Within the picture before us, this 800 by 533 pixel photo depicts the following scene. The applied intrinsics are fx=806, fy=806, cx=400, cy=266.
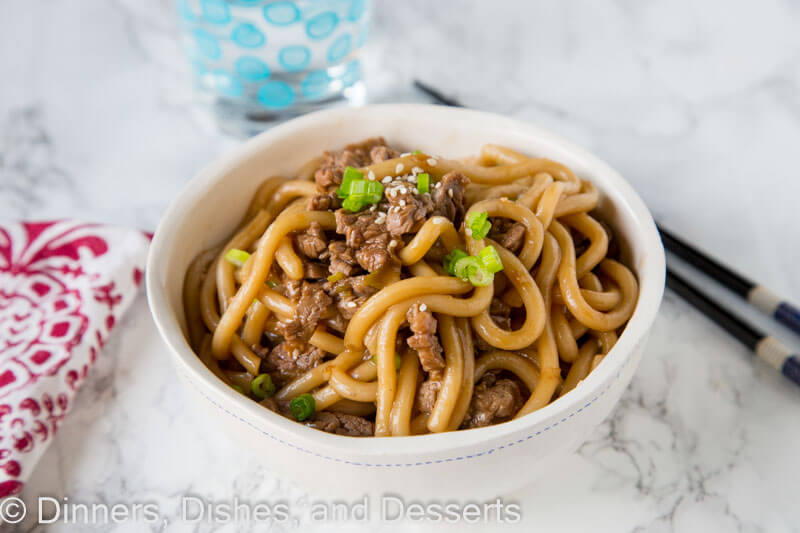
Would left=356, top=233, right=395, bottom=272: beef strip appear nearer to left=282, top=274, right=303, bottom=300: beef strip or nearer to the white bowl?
left=282, top=274, right=303, bottom=300: beef strip

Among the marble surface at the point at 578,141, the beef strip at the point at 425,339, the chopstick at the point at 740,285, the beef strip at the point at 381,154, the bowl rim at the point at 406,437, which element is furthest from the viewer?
the chopstick at the point at 740,285

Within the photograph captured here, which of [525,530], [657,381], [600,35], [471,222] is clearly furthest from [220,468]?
[600,35]

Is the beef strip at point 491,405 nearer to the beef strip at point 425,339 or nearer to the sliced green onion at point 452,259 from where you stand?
the beef strip at point 425,339

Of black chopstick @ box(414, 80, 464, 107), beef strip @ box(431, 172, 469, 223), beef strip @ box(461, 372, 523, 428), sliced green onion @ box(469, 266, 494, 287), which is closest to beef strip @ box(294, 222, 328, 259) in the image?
beef strip @ box(431, 172, 469, 223)

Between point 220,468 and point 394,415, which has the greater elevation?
point 394,415

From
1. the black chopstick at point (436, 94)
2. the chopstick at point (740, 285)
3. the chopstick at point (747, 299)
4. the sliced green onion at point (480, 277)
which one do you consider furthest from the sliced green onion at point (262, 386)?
the black chopstick at point (436, 94)

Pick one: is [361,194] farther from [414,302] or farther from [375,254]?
[414,302]

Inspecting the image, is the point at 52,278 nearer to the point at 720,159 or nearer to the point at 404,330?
the point at 404,330
